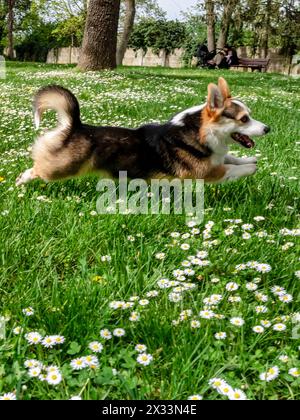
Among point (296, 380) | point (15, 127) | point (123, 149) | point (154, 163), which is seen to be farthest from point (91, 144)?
point (15, 127)

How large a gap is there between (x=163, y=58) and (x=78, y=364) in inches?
1988

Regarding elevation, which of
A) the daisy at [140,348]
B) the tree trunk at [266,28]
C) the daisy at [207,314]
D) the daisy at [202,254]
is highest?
the tree trunk at [266,28]

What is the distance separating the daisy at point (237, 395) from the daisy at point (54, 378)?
2.35 feet

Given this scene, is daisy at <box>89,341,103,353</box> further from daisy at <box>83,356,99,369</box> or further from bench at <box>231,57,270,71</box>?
bench at <box>231,57,270,71</box>

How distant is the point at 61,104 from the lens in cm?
455

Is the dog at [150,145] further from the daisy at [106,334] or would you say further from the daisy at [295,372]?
the daisy at [295,372]

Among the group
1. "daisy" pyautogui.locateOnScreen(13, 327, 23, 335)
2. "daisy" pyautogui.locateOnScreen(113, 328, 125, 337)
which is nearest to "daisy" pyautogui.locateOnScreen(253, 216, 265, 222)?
"daisy" pyautogui.locateOnScreen(113, 328, 125, 337)

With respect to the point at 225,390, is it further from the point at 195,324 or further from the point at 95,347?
the point at 95,347

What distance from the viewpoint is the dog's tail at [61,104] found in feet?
14.8

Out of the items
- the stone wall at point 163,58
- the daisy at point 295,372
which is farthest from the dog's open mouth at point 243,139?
the stone wall at point 163,58

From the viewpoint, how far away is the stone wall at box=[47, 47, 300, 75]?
132 feet

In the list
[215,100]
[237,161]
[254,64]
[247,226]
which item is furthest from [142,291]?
[254,64]

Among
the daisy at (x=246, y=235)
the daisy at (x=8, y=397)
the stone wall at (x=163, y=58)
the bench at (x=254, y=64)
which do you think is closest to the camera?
the daisy at (x=8, y=397)

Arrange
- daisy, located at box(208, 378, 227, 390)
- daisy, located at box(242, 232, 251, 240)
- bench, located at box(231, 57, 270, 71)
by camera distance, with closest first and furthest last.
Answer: daisy, located at box(208, 378, 227, 390)
daisy, located at box(242, 232, 251, 240)
bench, located at box(231, 57, 270, 71)
